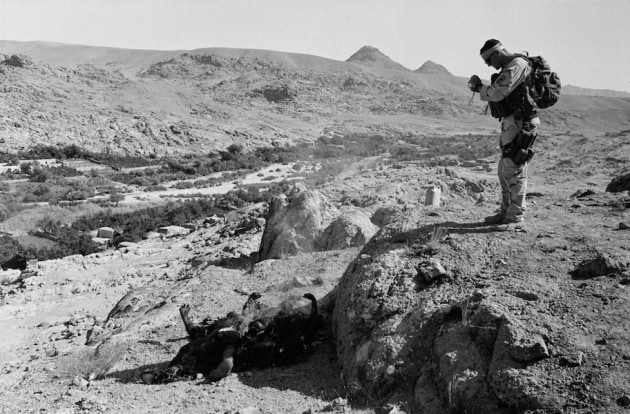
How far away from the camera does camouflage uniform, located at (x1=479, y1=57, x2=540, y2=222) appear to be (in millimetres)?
4641

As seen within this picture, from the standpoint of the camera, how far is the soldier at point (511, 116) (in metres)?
4.68

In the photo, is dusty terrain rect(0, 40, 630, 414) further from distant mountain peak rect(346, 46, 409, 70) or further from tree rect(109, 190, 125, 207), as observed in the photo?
distant mountain peak rect(346, 46, 409, 70)

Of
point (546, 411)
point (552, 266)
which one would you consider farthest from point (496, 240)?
point (546, 411)

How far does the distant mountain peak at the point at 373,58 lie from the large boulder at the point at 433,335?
9299 centimetres

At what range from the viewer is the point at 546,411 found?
312cm

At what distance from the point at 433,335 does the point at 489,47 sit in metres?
2.56

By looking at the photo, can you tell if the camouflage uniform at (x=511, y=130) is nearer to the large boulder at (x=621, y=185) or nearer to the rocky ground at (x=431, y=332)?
the rocky ground at (x=431, y=332)

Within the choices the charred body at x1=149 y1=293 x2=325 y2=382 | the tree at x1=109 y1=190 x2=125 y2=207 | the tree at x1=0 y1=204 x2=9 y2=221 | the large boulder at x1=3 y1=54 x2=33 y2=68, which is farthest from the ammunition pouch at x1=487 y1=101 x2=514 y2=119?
the large boulder at x1=3 y1=54 x2=33 y2=68

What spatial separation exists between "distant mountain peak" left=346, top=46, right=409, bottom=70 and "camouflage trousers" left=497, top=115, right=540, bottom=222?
303ft

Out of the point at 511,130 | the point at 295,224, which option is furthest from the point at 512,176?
the point at 295,224

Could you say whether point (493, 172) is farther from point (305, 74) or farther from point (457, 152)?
point (305, 74)

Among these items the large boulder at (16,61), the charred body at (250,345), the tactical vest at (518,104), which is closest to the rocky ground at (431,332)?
the charred body at (250,345)

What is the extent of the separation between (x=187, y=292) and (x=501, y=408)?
16.8 feet

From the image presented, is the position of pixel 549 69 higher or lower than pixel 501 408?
higher
